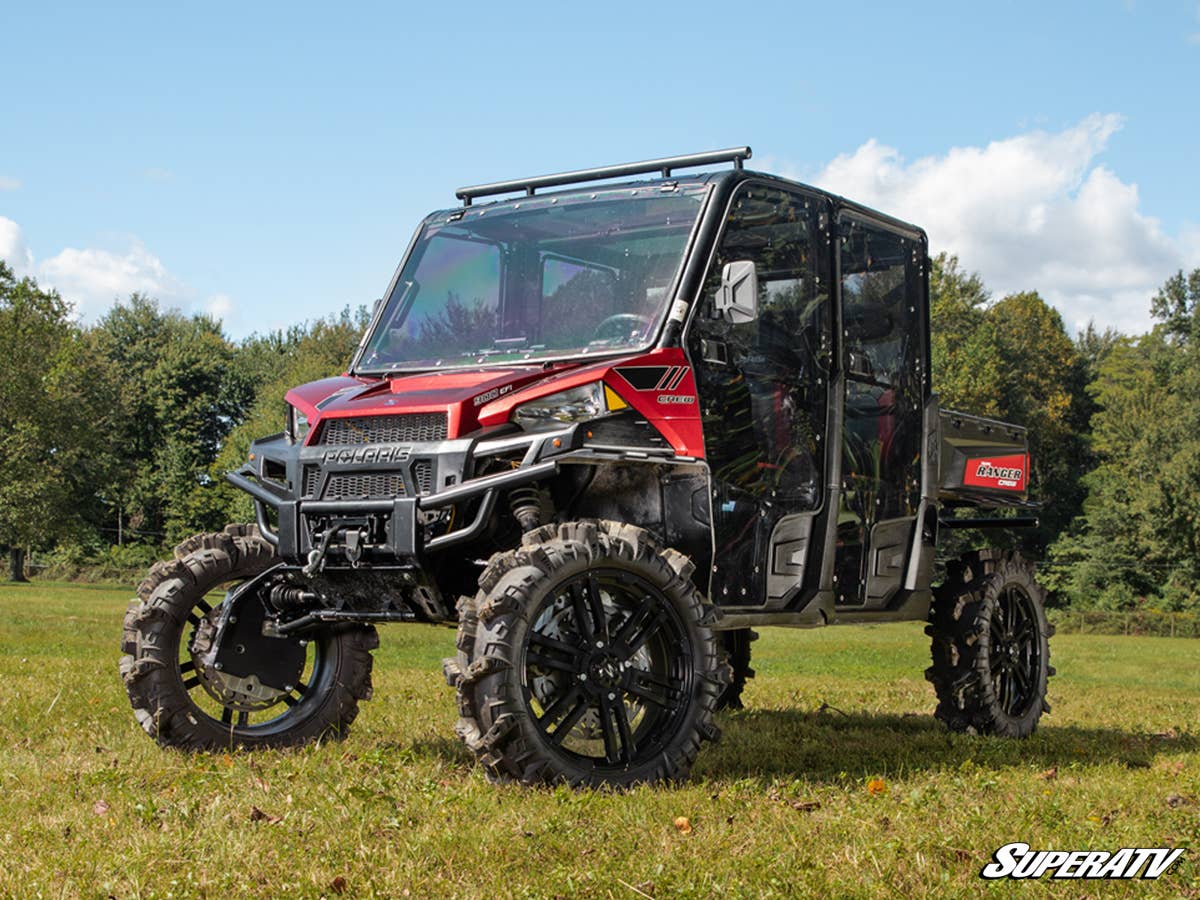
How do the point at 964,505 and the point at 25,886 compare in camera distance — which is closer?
the point at 25,886

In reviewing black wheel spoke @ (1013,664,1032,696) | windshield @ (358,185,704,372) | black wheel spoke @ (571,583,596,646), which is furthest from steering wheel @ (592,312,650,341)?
black wheel spoke @ (1013,664,1032,696)

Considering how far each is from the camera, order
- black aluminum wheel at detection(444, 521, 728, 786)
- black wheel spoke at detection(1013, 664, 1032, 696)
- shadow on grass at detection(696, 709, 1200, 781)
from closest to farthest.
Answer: black aluminum wheel at detection(444, 521, 728, 786) < shadow on grass at detection(696, 709, 1200, 781) < black wheel spoke at detection(1013, 664, 1032, 696)

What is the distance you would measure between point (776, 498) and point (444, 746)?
2.46 meters

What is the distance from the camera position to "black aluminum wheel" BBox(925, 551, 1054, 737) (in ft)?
34.7

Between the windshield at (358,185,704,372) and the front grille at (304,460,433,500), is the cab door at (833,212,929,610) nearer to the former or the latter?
the windshield at (358,185,704,372)

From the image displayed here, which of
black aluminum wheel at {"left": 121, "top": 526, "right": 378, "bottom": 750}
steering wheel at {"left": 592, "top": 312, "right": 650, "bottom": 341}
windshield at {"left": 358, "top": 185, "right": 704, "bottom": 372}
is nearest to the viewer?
steering wheel at {"left": 592, "top": 312, "right": 650, "bottom": 341}

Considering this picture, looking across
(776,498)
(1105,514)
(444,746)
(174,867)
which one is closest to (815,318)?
(776,498)

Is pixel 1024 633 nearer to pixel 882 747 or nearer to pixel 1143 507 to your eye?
pixel 882 747

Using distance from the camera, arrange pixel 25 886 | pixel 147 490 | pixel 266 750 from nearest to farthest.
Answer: pixel 25 886, pixel 266 750, pixel 147 490

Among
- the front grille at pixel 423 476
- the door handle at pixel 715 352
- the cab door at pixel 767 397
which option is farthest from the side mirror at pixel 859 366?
the front grille at pixel 423 476

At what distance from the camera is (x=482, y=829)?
593 centimetres

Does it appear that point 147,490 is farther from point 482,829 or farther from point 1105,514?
point 482,829

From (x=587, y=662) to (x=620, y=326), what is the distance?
1.90 meters

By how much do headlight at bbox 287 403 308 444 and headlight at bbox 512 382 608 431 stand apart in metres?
1.37
